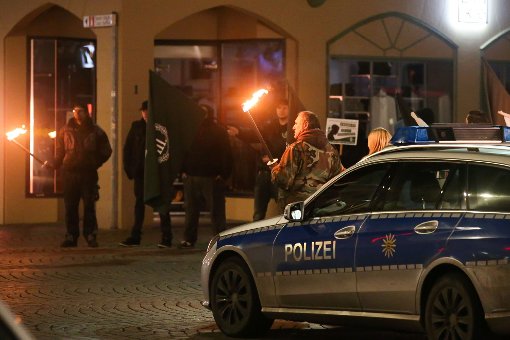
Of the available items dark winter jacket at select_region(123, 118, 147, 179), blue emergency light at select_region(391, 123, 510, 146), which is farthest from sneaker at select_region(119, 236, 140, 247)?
blue emergency light at select_region(391, 123, 510, 146)

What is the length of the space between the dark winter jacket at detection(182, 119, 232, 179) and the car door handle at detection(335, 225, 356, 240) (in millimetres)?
7854

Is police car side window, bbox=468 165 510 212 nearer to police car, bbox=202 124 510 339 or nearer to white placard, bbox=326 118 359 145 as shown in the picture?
police car, bbox=202 124 510 339

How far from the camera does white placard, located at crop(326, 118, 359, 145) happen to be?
677 inches

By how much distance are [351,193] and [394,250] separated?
0.86m

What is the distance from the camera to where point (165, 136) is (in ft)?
54.5

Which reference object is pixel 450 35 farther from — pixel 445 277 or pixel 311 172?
pixel 445 277

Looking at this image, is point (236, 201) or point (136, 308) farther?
point (236, 201)

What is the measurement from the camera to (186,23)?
21.0m

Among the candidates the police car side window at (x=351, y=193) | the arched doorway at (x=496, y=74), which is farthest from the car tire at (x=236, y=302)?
the arched doorway at (x=496, y=74)

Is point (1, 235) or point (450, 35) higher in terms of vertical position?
point (450, 35)

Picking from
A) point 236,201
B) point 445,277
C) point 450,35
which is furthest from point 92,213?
point 445,277

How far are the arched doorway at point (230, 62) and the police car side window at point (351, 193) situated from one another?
417 inches

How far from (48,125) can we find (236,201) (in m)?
3.26

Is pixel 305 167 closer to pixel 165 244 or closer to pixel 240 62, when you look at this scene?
pixel 165 244
